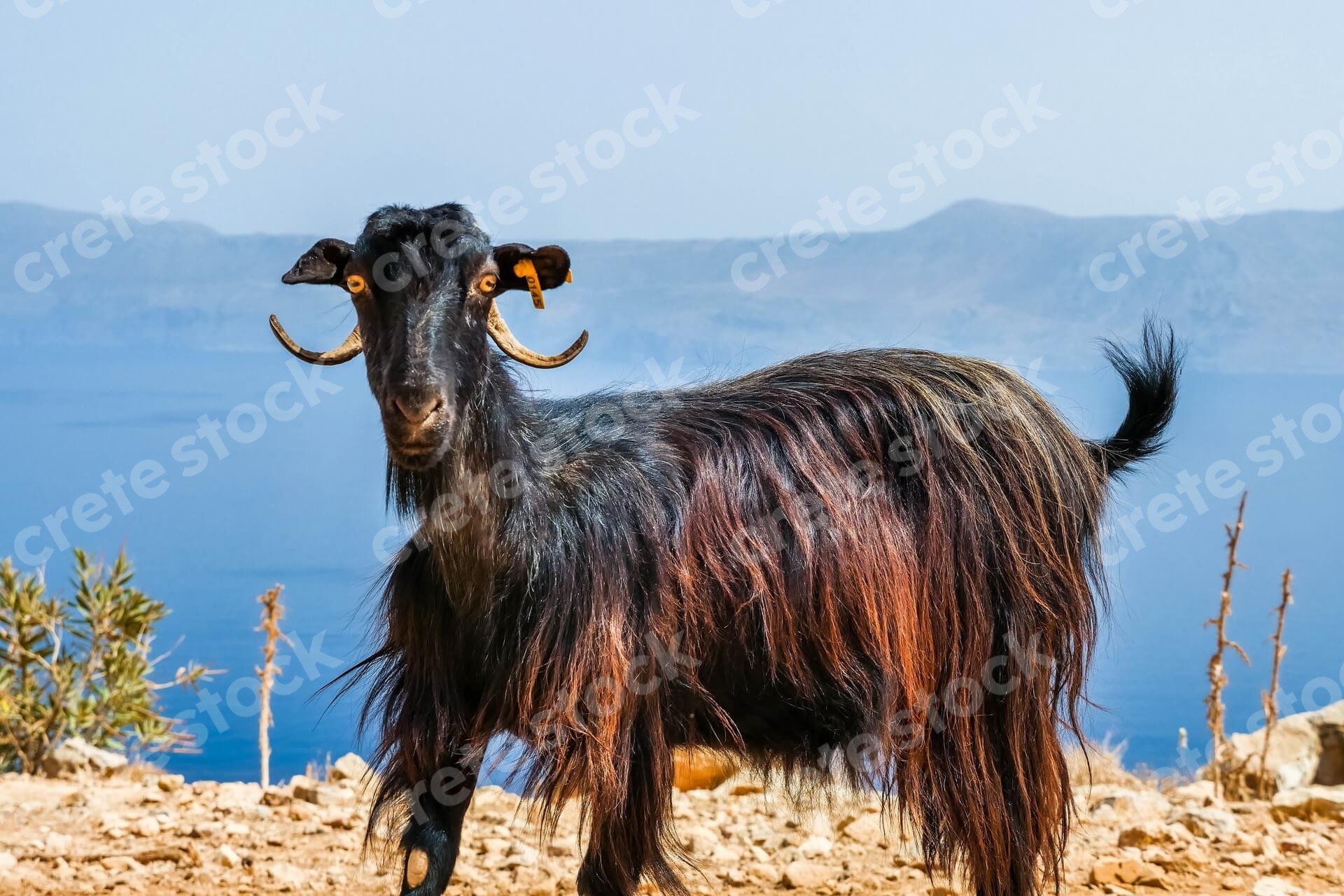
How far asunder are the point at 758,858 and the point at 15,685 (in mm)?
4498

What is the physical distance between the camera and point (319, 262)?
4656mm

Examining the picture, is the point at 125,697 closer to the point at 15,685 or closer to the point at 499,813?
the point at 15,685

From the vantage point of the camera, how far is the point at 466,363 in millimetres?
4348

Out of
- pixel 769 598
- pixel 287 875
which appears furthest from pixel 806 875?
pixel 287 875

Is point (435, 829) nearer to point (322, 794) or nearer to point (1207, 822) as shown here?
point (322, 794)

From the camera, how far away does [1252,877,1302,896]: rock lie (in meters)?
5.78

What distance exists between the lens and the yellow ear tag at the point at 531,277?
4.60 m

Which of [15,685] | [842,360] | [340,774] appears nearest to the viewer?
[842,360]

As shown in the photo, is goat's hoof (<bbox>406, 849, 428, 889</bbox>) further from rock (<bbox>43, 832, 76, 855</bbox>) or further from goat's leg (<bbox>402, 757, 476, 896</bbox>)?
rock (<bbox>43, 832, 76, 855</bbox>)

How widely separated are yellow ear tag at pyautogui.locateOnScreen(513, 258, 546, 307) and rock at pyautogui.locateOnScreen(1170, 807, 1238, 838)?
3.92 meters

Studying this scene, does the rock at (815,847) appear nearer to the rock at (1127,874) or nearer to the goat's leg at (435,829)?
the rock at (1127,874)

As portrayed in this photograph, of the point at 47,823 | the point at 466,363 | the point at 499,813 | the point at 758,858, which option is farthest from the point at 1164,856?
the point at 47,823

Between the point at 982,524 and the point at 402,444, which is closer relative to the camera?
the point at 402,444

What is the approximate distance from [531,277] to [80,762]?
461cm
